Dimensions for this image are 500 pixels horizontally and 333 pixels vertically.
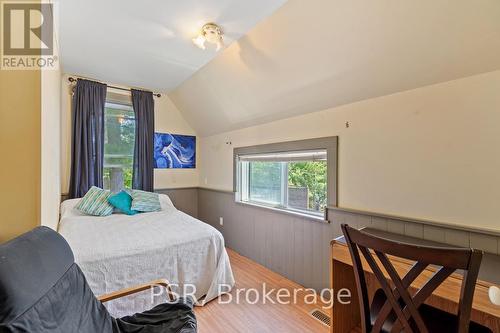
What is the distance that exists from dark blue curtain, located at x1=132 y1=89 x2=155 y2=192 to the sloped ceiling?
1497mm

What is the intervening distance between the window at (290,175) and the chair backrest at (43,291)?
1.98 meters

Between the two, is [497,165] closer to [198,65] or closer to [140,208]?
[198,65]

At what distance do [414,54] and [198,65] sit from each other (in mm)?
2206

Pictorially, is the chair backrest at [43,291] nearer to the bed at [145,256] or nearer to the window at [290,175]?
the bed at [145,256]

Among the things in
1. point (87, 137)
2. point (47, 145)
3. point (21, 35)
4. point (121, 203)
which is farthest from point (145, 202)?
point (21, 35)

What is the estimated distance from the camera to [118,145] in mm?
3691

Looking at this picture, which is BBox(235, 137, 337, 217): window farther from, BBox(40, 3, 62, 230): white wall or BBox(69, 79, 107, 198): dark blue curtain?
BBox(40, 3, 62, 230): white wall

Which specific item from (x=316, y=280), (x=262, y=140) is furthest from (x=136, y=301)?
(x=262, y=140)

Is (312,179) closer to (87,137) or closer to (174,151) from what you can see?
(174,151)

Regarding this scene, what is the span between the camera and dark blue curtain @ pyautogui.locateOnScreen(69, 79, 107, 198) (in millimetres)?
3186

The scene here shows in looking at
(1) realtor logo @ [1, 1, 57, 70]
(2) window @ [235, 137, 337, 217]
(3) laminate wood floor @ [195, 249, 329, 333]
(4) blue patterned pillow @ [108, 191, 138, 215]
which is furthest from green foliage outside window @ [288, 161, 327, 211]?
(1) realtor logo @ [1, 1, 57, 70]

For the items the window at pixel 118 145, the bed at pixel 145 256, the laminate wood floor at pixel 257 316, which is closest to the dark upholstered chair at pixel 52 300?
the bed at pixel 145 256

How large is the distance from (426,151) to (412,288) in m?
0.95

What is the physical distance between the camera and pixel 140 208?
10.2 ft
